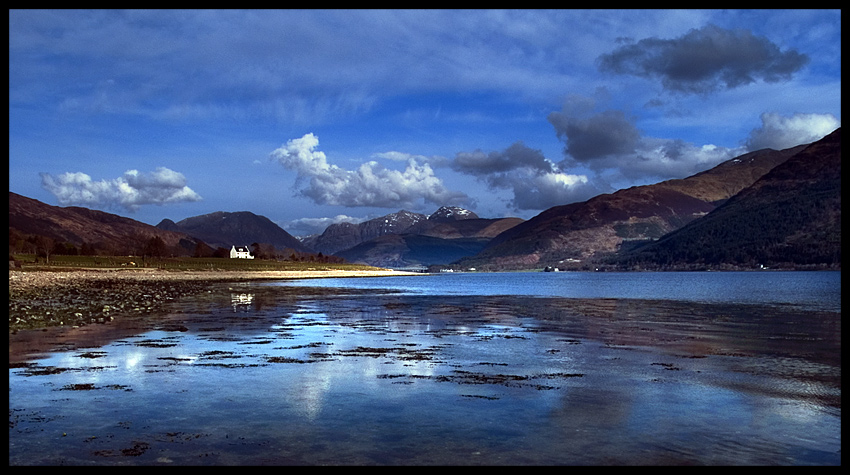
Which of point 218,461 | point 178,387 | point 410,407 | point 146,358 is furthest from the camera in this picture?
point 146,358

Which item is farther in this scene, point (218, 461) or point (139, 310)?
point (139, 310)

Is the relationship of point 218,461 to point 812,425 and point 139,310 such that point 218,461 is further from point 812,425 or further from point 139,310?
point 139,310

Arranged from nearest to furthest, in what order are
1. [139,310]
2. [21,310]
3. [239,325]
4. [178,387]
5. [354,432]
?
[354,432] → [178,387] → [239,325] → [21,310] → [139,310]

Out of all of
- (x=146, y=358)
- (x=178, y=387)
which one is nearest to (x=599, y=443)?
(x=178, y=387)

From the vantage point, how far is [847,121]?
7277 mm

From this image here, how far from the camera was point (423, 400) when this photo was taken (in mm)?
16859

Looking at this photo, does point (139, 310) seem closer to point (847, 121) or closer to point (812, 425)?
point (812, 425)

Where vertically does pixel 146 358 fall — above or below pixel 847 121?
below

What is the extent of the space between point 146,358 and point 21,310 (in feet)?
84.4

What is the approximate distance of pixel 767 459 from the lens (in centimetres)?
1144

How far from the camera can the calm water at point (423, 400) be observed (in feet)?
39.0

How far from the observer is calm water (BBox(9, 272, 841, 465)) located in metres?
11.9

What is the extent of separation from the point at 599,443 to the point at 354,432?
5.34 meters

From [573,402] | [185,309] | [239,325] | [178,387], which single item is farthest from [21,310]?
[573,402]
